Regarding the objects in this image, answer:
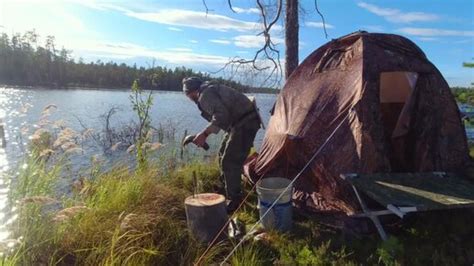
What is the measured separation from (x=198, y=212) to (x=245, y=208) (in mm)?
1330

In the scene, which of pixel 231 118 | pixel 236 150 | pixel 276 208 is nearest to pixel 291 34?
pixel 231 118

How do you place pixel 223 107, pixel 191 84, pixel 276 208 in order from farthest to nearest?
1. pixel 191 84
2. pixel 223 107
3. pixel 276 208

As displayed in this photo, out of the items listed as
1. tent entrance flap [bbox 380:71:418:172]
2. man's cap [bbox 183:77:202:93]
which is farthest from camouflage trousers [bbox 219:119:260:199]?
tent entrance flap [bbox 380:71:418:172]

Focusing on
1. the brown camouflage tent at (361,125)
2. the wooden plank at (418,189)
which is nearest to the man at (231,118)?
the brown camouflage tent at (361,125)

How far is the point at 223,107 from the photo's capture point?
15.9 feet

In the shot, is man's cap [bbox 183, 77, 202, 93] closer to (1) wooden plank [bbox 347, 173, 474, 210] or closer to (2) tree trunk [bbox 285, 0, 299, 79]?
(1) wooden plank [bbox 347, 173, 474, 210]

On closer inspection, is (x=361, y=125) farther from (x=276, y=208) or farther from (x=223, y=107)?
(x=223, y=107)

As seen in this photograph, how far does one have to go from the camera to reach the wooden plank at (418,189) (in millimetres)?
3748

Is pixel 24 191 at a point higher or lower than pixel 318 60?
lower

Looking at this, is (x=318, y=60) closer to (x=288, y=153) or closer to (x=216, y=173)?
(x=288, y=153)

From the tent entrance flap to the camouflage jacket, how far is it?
2.00m

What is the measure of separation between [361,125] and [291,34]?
402 cm

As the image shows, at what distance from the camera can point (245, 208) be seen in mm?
Result: 5355

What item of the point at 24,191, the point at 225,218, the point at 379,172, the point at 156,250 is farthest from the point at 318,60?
the point at 24,191
